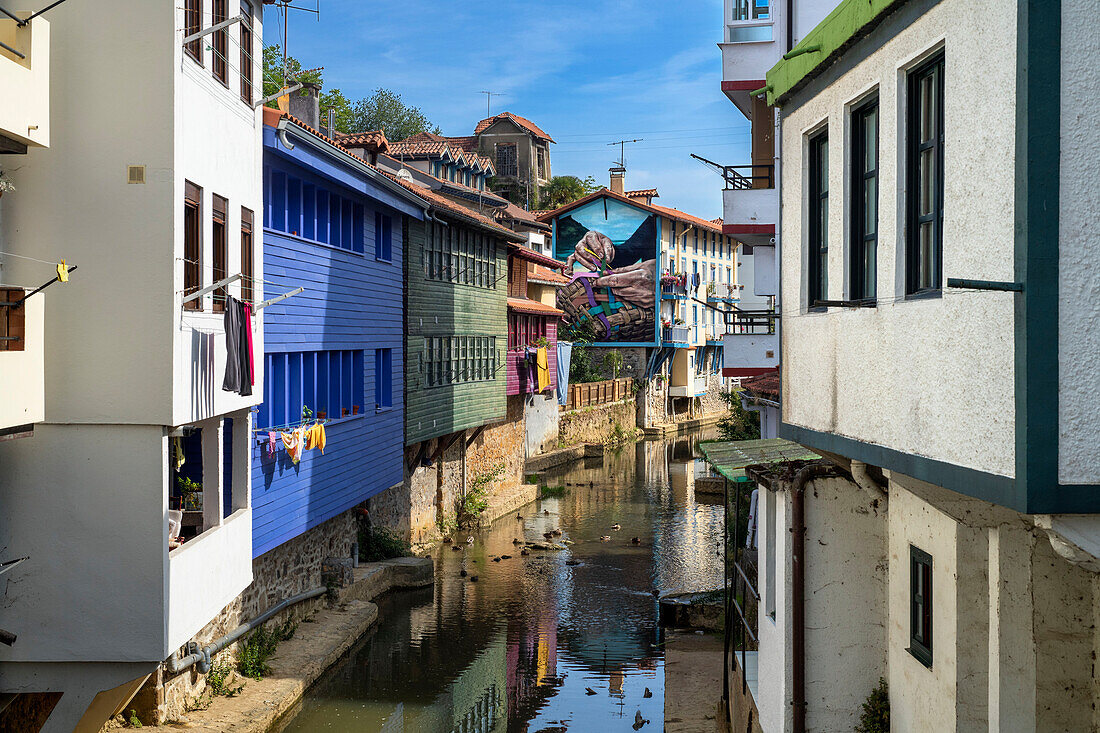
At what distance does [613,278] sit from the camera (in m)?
58.1

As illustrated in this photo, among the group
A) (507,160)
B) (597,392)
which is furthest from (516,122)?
(597,392)

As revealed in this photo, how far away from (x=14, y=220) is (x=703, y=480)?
3129cm

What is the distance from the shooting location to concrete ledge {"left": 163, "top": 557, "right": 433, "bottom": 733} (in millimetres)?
14406

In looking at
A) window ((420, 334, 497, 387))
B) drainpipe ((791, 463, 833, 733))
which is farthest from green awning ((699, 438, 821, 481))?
window ((420, 334, 497, 387))

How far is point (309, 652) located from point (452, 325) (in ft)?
37.6

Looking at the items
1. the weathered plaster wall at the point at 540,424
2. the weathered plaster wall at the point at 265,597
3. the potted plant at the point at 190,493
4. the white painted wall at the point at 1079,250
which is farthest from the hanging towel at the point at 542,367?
the white painted wall at the point at 1079,250

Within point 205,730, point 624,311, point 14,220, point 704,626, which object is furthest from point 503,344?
point 624,311

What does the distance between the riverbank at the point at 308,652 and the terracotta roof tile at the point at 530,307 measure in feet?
42.2

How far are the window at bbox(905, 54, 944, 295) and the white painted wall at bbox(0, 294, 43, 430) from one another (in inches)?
318

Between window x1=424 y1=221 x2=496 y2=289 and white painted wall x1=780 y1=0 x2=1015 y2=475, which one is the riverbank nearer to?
window x1=424 y1=221 x2=496 y2=289

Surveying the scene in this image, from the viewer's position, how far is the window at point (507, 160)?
76312mm

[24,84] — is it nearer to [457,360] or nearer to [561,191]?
[457,360]

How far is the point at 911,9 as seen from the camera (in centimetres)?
642

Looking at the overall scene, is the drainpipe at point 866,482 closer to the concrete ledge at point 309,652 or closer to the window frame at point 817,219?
the window frame at point 817,219
